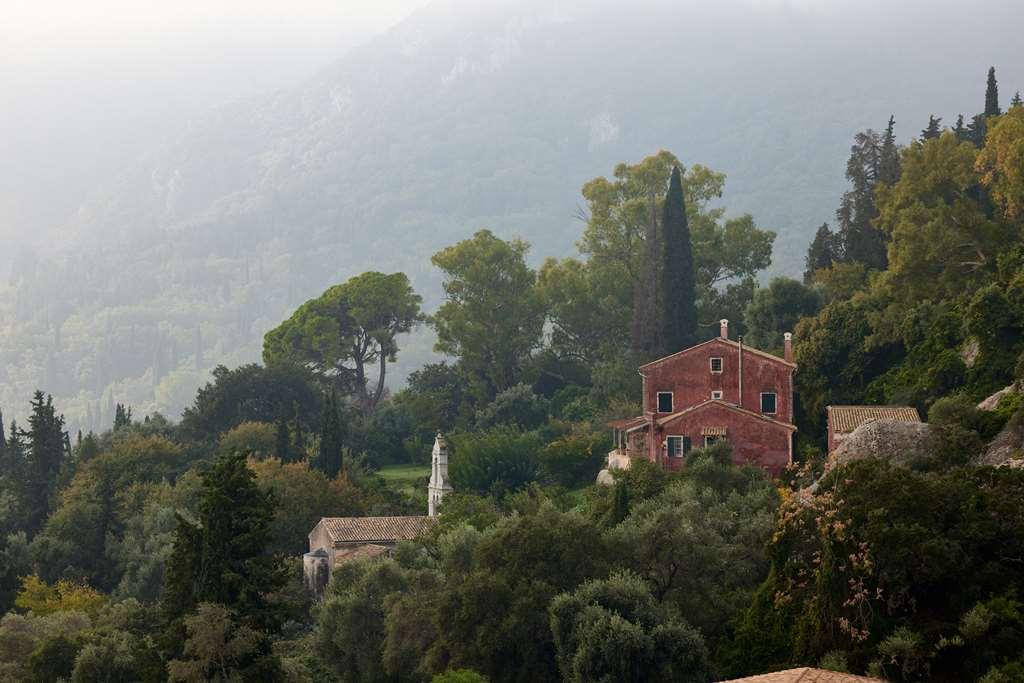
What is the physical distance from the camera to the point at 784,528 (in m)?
38.1

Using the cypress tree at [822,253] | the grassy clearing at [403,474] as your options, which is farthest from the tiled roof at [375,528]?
the cypress tree at [822,253]

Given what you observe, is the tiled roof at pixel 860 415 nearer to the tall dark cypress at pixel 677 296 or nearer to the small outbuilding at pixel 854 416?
the small outbuilding at pixel 854 416

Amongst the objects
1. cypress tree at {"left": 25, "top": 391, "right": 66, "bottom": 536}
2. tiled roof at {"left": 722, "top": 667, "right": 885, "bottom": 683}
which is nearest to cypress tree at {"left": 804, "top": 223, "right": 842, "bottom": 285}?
cypress tree at {"left": 25, "top": 391, "right": 66, "bottom": 536}

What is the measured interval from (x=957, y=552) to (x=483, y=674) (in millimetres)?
12865

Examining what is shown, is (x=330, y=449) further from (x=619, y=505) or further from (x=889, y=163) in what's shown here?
(x=889, y=163)

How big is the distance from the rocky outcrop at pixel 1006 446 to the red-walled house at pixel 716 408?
686 inches

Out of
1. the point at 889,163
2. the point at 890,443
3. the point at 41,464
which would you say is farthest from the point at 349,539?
the point at 889,163

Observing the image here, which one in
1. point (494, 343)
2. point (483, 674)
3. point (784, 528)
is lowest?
point (483, 674)

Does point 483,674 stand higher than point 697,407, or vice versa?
point 697,407

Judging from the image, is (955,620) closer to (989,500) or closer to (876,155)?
(989,500)

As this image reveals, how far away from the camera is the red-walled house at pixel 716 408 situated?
59688 mm

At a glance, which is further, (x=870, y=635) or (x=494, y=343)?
(x=494, y=343)

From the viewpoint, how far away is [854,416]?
56.4 meters

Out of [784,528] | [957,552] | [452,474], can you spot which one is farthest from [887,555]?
[452,474]
